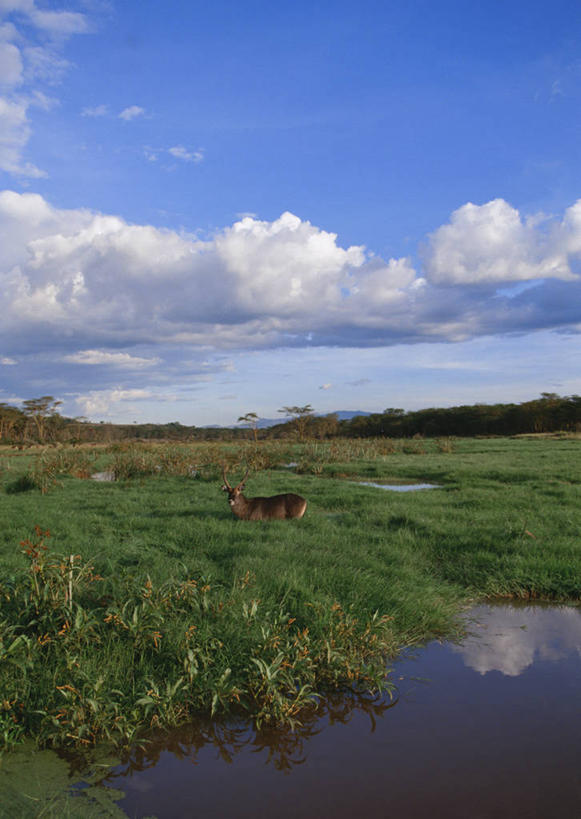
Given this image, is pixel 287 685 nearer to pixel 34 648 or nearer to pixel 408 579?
pixel 34 648

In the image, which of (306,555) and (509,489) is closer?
(306,555)

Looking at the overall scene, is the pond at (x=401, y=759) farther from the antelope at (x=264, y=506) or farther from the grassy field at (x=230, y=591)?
the antelope at (x=264, y=506)

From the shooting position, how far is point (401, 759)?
3049 mm

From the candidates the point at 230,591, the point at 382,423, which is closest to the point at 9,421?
the point at 382,423

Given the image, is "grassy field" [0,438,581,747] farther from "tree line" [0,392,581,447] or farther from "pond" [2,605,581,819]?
"tree line" [0,392,581,447]

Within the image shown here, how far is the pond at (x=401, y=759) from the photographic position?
2.71 m

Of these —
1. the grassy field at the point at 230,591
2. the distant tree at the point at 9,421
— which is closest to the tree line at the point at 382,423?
the distant tree at the point at 9,421

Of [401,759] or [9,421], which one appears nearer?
[401,759]

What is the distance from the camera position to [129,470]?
15.8 metres

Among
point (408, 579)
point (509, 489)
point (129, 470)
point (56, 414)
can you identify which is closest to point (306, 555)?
point (408, 579)

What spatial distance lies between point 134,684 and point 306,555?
292 cm

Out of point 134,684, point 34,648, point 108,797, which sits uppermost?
point 34,648

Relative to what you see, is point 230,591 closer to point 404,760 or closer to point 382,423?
point 404,760

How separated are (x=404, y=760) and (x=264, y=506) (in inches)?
223
